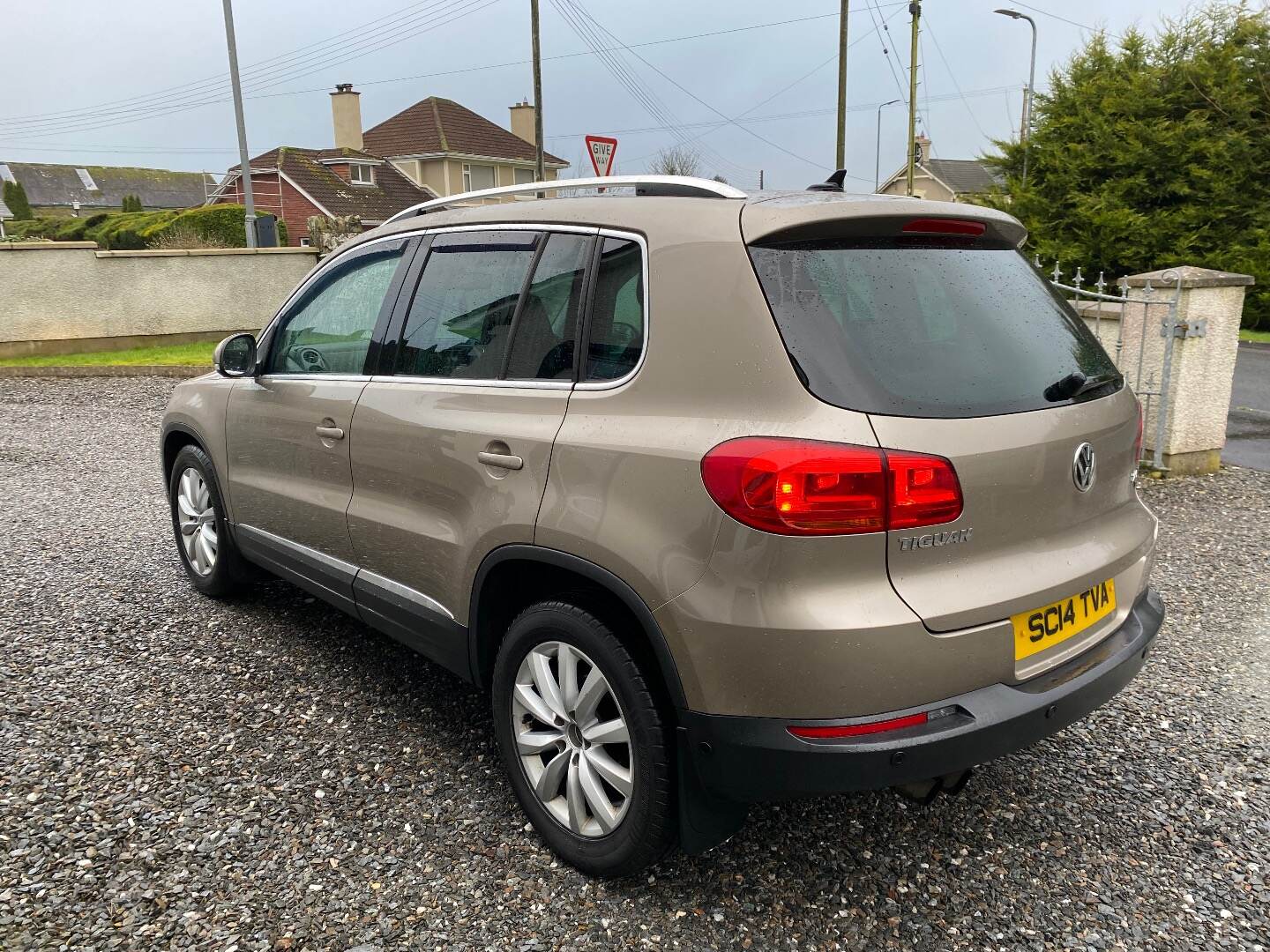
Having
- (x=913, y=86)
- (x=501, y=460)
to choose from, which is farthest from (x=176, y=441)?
(x=913, y=86)

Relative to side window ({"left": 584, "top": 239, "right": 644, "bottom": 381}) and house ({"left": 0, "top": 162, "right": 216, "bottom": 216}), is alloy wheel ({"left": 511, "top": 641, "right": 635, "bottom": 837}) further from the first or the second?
house ({"left": 0, "top": 162, "right": 216, "bottom": 216})

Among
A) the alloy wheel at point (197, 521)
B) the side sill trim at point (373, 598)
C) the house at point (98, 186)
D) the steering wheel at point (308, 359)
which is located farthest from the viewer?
the house at point (98, 186)

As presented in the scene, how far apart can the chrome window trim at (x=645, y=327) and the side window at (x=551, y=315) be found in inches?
2.7

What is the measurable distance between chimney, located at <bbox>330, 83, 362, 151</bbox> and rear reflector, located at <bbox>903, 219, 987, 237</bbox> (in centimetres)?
5149

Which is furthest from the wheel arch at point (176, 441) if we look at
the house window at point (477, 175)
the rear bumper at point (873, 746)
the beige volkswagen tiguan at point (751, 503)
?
the house window at point (477, 175)

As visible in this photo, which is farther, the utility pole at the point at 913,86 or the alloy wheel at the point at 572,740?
the utility pole at the point at 913,86

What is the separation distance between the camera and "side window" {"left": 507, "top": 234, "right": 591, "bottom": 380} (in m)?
2.76

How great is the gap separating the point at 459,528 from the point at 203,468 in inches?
92.2

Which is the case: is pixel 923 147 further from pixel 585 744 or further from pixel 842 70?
pixel 585 744

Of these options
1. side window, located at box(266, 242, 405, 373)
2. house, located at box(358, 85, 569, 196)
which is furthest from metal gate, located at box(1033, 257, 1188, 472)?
house, located at box(358, 85, 569, 196)

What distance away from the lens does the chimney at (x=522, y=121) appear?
55.5 metres

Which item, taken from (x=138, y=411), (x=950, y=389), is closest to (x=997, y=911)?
(x=950, y=389)

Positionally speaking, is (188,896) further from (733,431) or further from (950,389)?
(950,389)

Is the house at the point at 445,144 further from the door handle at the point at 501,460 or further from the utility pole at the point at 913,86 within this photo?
the door handle at the point at 501,460
